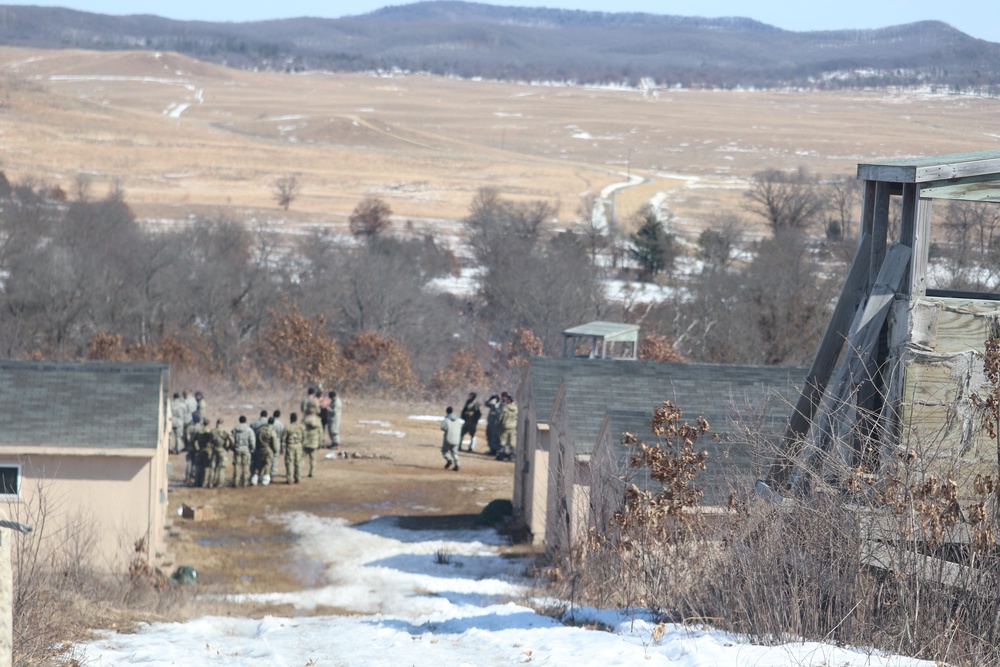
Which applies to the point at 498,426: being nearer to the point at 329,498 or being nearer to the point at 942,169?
the point at 329,498

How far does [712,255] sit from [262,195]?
4174 cm

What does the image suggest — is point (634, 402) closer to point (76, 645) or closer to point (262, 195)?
point (76, 645)

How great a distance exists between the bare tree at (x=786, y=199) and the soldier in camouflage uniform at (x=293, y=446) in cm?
3536

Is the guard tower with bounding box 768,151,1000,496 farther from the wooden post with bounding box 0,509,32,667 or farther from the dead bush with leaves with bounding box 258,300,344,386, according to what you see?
the dead bush with leaves with bounding box 258,300,344,386

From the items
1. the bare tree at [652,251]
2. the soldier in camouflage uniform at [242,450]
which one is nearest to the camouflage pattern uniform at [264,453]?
the soldier in camouflage uniform at [242,450]

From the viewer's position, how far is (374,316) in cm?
4300

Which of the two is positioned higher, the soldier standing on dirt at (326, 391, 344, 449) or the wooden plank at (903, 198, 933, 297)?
the wooden plank at (903, 198, 933, 297)

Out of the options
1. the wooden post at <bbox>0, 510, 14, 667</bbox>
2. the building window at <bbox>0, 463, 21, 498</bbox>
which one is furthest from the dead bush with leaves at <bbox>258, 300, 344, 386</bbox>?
the wooden post at <bbox>0, 510, 14, 667</bbox>

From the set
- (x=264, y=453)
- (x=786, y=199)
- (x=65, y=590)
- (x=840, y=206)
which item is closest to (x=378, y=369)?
(x=264, y=453)

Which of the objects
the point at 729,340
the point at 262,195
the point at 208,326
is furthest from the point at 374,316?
the point at 262,195

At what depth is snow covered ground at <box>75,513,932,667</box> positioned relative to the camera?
7.44 meters

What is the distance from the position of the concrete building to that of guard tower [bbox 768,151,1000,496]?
10437mm

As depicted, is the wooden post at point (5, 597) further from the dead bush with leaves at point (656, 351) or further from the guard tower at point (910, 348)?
the dead bush with leaves at point (656, 351)

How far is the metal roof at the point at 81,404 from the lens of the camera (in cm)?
1538
